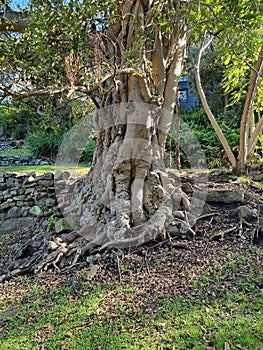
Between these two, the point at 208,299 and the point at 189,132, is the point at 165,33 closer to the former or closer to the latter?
the point at 208,299

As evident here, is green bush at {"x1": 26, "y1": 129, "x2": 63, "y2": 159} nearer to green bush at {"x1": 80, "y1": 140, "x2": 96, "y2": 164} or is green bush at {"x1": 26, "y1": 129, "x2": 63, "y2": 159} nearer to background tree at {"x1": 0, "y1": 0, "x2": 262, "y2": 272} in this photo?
green bush at {"x1": 80, "y1": 140, "x2": 96, "y2": 164}

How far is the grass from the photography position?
5.69 ft

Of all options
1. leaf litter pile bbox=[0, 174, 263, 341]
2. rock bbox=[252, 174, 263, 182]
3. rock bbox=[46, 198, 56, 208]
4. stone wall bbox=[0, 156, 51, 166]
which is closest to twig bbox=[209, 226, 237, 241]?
leaf litter pile bbox=[0, 174, 263, 341]

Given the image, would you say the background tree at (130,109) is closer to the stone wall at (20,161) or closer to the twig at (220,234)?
the twig at (220,234)

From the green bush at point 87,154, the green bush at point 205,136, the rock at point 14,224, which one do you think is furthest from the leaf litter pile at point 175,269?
the green bush at point 87,154

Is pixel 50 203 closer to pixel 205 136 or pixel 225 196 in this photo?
pixel 225 196

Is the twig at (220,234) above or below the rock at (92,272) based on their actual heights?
above

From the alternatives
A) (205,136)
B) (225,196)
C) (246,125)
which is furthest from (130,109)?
(205,136)

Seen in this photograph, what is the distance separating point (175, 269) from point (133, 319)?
673 mm

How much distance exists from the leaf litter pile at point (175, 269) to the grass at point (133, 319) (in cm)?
2

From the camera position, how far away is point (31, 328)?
78.1 inches

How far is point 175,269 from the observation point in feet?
8.10

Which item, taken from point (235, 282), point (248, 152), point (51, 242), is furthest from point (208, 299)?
point (248, 152)

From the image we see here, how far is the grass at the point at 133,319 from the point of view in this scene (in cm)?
173
